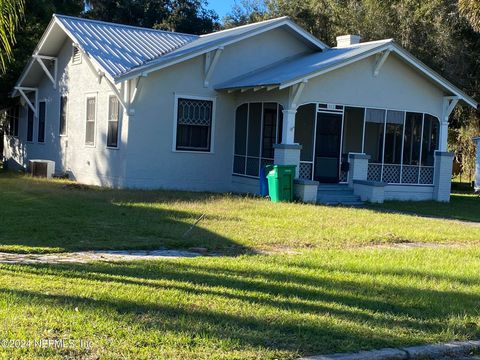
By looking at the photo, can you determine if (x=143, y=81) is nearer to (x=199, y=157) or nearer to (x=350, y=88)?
(x=199, y=157)

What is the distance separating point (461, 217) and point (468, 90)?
14.6 meters

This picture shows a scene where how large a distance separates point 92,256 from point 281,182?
9.22m

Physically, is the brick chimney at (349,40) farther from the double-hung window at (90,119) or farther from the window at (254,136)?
the double-hung window at (90,119)

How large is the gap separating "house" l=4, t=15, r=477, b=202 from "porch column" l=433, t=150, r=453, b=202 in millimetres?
38

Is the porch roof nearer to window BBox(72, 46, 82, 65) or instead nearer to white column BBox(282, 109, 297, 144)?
white column BBox(282, 109, 297, 144)

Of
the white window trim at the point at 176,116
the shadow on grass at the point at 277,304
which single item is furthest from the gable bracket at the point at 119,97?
the shadow on grass at the point at 277,304

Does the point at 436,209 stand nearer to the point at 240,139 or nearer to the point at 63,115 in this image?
the point at 240,139

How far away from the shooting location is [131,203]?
15016mm

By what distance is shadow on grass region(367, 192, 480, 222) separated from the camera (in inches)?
653

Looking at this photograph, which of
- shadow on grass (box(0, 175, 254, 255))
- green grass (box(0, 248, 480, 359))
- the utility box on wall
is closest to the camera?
green grass (box(0, 248, 480, 359))

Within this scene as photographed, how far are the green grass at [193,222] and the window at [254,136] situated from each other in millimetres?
2662

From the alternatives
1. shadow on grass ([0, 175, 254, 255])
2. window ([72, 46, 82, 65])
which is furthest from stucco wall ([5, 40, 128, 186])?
shadow on grass ([0, 175, 254, 255])

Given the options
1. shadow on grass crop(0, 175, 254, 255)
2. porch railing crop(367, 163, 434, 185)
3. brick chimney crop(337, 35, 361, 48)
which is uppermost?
brick chimney crop(337, 35, 361, 48)

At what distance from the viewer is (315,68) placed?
1817cm
